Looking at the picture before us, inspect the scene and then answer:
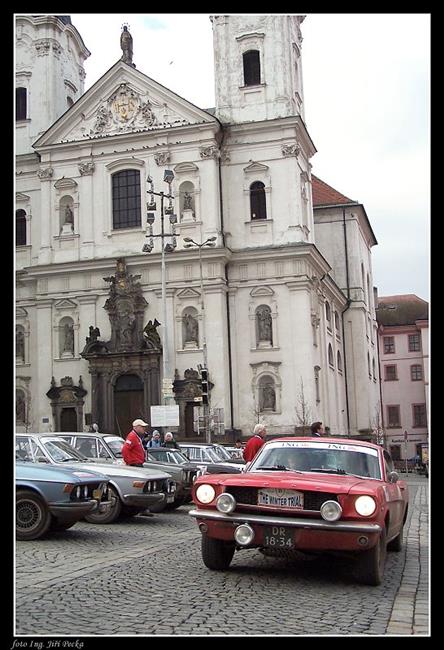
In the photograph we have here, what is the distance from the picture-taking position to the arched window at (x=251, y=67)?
152 feet

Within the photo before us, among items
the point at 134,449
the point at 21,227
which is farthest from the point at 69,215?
the point at 134,449

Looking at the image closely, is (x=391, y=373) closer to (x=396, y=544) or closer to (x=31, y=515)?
(x=396, y=544)

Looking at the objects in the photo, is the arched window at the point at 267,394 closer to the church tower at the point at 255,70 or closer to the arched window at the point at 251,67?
the church tower at the point at 255,70

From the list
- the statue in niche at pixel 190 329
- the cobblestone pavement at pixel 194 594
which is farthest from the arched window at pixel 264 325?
the cobblestone pavement at pixel 194 594

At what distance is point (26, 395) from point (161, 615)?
40.6 metres

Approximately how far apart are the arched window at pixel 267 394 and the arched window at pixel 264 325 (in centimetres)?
188

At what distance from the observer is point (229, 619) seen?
7.05 meters

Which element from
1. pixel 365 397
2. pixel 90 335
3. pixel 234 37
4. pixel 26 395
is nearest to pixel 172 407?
pixel 90 335

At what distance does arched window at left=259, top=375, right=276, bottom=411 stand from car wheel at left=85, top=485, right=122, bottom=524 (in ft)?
91.5

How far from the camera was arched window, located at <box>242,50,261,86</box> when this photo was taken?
46.4m

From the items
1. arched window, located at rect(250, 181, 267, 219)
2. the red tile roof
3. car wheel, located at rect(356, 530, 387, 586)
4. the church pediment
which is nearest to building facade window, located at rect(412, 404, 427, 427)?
the red tile roof

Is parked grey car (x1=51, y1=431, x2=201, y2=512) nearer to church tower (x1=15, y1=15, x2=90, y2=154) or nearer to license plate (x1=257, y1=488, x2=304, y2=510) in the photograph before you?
license plate (x1=257, y1=488, x2=304, y2=510)

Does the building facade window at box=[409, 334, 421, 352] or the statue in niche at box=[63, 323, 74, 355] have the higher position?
the building facade window at box=[409, 334, 421, 352]
